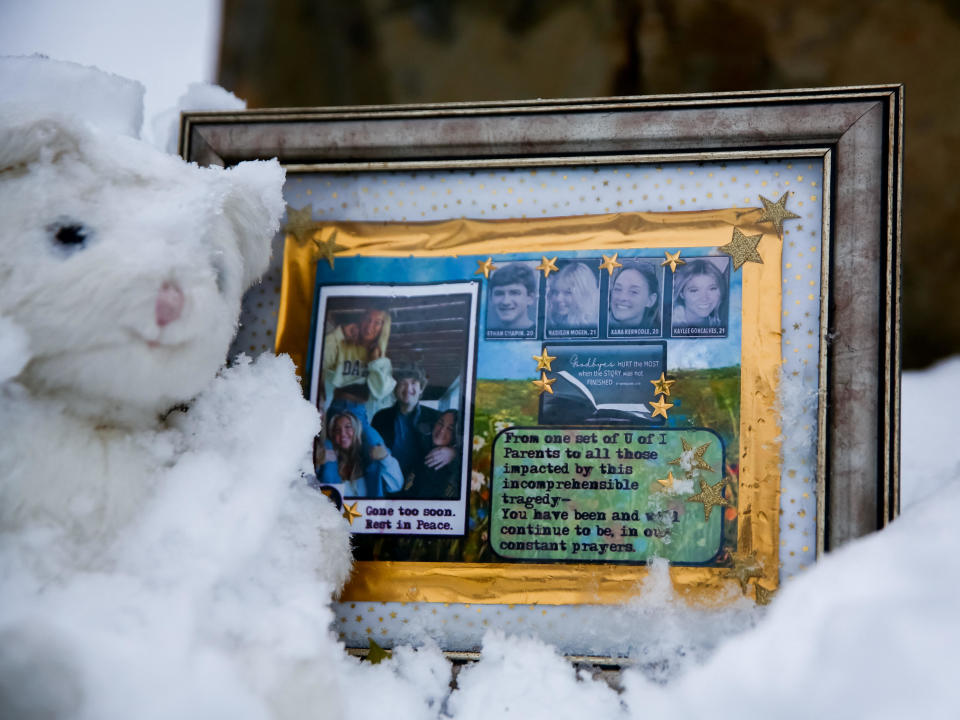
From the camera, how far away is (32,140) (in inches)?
28.8

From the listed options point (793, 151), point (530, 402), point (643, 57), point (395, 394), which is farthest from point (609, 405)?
point (643, 57)

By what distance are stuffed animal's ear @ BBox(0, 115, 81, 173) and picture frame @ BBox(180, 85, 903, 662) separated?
270 millimetres

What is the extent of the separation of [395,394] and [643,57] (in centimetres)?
83

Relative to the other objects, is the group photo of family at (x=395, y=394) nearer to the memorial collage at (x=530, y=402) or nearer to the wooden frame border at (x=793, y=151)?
the memorial collage at (x=530, y=402)

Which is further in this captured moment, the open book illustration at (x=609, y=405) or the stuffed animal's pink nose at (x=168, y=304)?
the open book illustration at (x=609, y=405)

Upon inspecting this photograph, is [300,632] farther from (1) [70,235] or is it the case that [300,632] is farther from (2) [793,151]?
(2) [793,151]

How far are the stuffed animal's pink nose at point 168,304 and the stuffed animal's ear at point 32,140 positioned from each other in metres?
0.17

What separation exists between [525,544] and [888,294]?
471 millimetres

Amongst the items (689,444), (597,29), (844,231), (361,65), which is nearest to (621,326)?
(689,444)

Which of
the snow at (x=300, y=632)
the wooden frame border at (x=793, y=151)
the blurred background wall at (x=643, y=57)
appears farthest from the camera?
the blurred background wall at (x=643, y=57)

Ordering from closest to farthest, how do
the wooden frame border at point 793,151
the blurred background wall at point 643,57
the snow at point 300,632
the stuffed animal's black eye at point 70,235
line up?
the snow at point 300,632
the stuffed animal's black eye at point 70,235
the wooden frame border at point 793,151
the blurred background wall at point 643,57

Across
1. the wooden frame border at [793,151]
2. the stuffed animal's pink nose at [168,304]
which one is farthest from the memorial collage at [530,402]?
the stuffed animal's pink nose at [168,304]

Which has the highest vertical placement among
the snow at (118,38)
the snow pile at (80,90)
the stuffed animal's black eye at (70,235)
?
the snow at (118,38)

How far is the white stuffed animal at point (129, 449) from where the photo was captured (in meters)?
0.67
